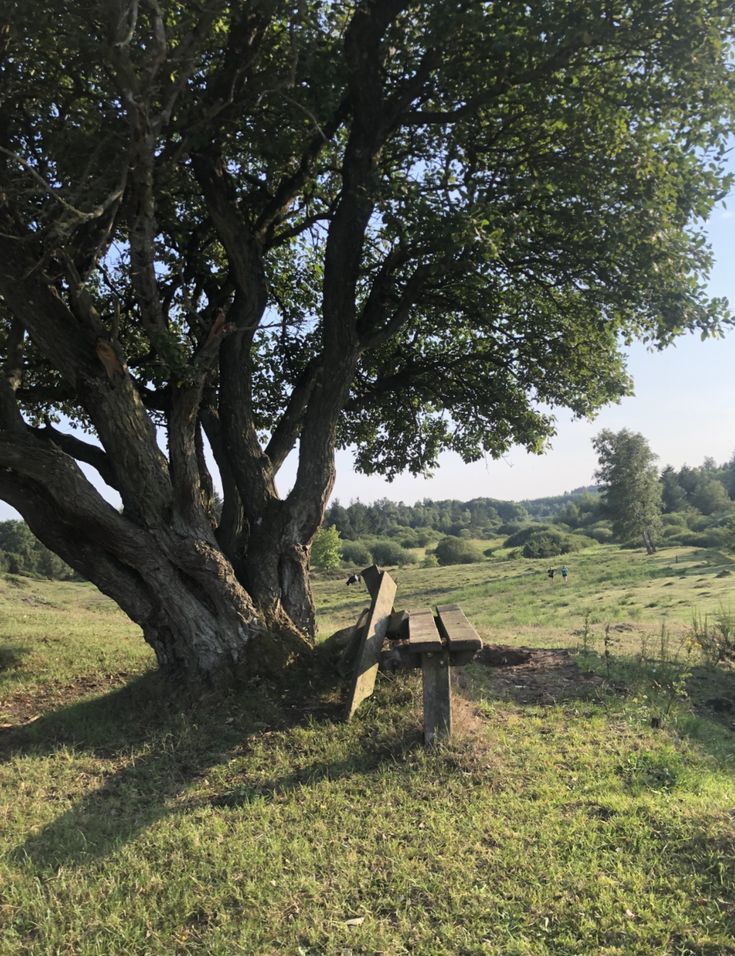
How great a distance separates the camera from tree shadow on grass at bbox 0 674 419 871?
3934 mm

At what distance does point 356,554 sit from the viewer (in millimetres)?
81125

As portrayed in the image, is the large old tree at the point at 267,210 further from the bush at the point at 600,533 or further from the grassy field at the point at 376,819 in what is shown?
the bush at the point at 600,533

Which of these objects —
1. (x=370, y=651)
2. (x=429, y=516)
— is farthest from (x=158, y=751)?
(x=429, y=516)

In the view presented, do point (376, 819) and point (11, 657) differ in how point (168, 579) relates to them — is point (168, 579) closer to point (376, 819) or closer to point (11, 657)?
point (376, 819)

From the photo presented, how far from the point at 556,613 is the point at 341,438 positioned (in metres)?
13.1

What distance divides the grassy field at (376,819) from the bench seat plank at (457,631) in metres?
0.74

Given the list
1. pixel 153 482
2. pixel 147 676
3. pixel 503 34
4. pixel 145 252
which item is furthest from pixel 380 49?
pixel 147 676

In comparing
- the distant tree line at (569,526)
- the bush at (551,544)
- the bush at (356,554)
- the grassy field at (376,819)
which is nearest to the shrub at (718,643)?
the grassy field at (376,819)

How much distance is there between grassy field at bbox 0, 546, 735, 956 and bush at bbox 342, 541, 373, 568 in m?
70.6

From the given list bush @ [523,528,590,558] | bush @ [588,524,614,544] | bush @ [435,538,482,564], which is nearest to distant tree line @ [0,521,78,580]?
bush @ [435,538,482,564]

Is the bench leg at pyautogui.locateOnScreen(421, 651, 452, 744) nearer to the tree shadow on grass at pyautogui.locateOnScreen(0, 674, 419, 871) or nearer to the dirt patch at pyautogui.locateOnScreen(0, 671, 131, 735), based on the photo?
the tree shadow on grass at pyautogui.locateOnScreen(0, 674, 419, 871)

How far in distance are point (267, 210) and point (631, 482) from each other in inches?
2006

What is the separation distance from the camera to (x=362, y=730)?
17.2 ft

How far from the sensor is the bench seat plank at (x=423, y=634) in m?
4.68
